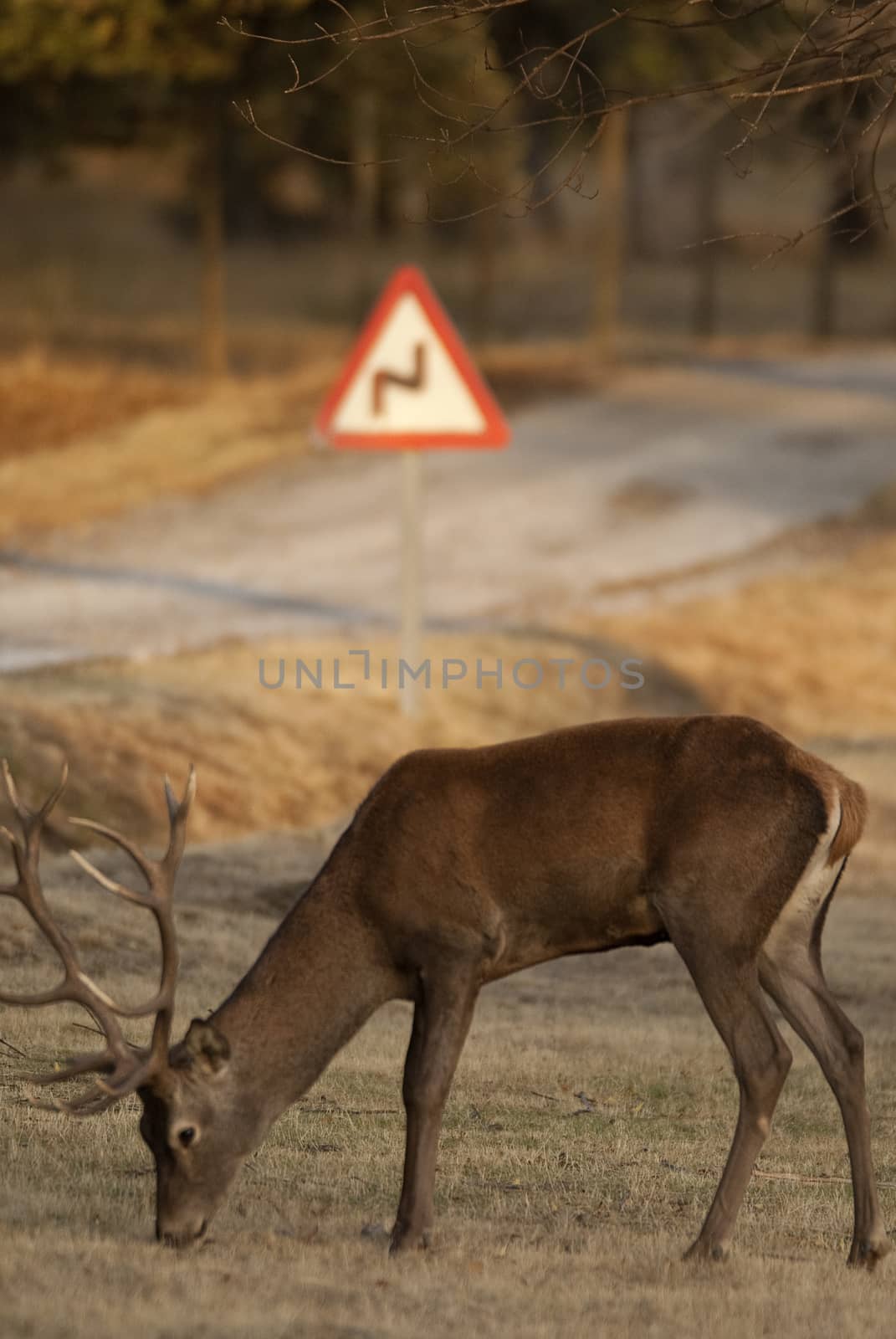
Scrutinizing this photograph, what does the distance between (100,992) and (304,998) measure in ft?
1.90

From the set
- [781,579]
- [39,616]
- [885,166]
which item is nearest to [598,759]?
[39,616]

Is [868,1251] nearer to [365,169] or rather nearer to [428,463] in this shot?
[428,463]

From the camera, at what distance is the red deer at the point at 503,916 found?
6156mm

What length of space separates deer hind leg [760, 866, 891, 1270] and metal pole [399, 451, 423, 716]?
6691 mm

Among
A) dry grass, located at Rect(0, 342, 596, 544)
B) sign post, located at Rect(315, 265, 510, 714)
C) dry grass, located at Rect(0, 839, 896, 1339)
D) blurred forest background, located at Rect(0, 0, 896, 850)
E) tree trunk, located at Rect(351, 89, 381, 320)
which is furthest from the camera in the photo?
tree trunk, located at Rect(351, 89, 381, 320)

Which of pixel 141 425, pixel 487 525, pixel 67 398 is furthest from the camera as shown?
pixel 67 398

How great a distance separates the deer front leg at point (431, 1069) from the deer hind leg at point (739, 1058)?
65 cm

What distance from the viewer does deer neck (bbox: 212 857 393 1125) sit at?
20.4ft

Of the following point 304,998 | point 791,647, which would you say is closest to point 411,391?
point 791,647

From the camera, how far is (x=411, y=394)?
42.0 ft

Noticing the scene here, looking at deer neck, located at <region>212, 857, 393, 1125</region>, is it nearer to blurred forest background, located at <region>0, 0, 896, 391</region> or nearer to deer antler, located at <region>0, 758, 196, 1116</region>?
deer antler, located at <region>0, 758, 196, 1116</region>

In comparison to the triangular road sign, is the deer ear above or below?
below

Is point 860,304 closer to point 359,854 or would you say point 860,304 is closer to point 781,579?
point 781,579

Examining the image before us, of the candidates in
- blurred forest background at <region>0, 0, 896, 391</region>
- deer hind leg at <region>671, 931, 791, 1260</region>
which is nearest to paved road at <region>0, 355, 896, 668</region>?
blurred forest background at <region>0, 0, 896, 391</region>
